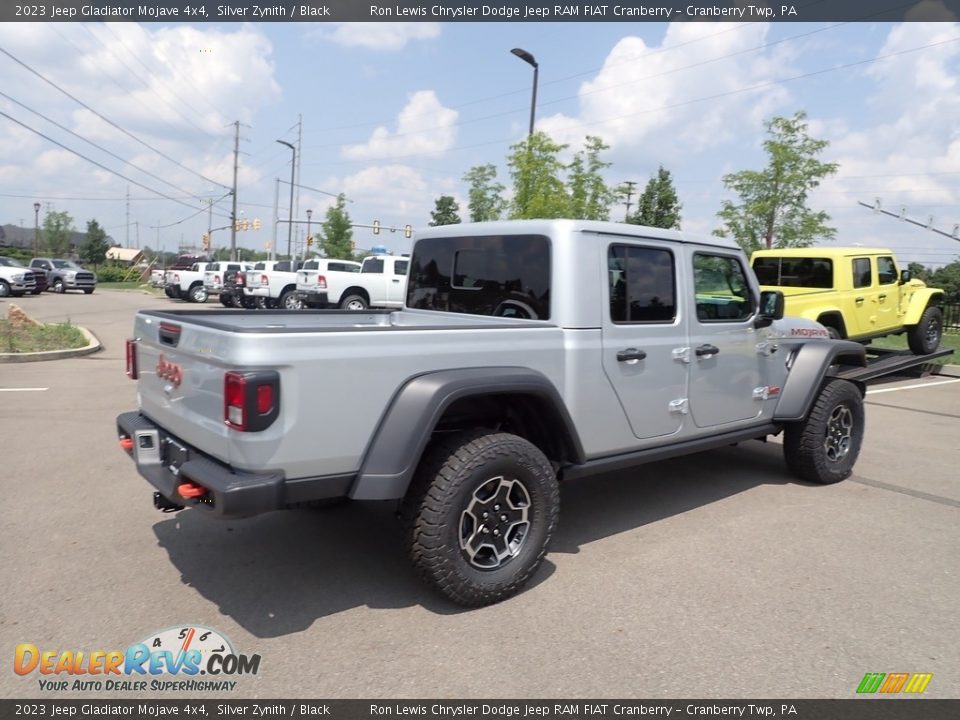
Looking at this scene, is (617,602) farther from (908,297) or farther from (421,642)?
(908,297)

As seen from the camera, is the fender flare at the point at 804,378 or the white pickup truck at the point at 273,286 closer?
the fender flare at the point at 804,378

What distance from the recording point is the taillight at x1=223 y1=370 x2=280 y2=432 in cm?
268

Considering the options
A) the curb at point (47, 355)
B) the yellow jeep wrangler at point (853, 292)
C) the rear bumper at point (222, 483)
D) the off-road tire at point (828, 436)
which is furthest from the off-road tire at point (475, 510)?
the curb at point (47, 355)

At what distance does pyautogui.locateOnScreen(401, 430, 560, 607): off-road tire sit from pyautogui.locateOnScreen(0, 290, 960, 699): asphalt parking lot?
0.16 metres

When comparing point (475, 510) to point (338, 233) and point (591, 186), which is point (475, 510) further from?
point (338, 233)

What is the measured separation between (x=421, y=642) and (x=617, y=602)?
1029 mm

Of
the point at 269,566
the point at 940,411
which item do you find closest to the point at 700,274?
the point at 269,566

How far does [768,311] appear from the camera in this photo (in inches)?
193

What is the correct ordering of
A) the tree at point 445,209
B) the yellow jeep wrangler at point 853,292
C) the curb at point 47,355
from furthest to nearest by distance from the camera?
the tree at point 445,209 → the curb at point 47,355 → the yellow jeep wrangler at point 853,292

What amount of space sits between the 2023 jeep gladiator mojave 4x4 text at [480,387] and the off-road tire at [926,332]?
786cm

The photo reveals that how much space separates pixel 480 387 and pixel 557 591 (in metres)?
1.19

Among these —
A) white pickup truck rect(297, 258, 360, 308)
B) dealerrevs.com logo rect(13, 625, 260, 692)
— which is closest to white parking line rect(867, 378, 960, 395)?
dealerrevs.com logo rect(13, 625, 260, 692)

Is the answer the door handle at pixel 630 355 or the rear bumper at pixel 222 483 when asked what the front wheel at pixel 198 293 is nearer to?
the rear bumper at pixel 222 483

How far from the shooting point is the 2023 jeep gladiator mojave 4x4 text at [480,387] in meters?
2.84
